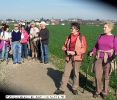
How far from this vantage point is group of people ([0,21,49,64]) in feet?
33.0

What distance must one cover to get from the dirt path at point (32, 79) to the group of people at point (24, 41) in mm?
538

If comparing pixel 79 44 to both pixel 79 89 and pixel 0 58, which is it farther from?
pixel 0 58

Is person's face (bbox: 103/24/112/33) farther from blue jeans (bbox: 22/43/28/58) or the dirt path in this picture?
blue jeans (bbox: 22/43/28/58)

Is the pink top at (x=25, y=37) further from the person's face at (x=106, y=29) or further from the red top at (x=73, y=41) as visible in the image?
the person's face at (x=106, y=29)

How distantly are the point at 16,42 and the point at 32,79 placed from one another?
311cm

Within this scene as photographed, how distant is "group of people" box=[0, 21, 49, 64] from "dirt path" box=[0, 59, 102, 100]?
538mm

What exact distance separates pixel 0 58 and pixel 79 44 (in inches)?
246

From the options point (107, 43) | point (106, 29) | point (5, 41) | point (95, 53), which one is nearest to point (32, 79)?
point (95, 53)

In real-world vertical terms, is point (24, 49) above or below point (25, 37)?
below

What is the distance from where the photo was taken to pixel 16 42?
10.2 meters

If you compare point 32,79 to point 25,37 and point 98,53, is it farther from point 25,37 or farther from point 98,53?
point 25,37

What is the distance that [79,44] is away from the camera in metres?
6.05

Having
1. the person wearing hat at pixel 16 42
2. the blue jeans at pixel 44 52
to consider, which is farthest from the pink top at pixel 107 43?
the person wearing hat at pixel 16 42

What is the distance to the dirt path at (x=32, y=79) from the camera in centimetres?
628
